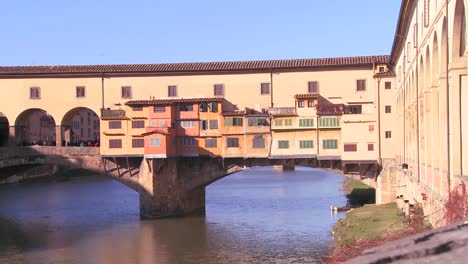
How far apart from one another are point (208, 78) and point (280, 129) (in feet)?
21.7

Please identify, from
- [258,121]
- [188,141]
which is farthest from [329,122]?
[188,141]

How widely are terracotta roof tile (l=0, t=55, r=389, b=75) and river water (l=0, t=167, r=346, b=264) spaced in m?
10.3

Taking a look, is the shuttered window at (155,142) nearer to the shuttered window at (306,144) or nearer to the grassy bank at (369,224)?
the shuttered window at (306,144)

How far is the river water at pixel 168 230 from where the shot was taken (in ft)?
91.6

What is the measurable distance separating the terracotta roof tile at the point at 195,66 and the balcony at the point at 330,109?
2.99 metres

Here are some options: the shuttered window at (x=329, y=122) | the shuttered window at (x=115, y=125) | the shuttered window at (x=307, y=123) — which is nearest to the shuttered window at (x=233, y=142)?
the shuttered window at (x=307, y=123)

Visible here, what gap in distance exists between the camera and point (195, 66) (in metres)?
42.0

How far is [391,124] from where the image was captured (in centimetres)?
3834

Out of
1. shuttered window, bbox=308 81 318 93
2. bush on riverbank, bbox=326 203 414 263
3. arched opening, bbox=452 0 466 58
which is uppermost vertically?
shuttered window, bbox=308 81 318 93

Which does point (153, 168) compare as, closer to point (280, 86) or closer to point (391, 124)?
point (280, 86)

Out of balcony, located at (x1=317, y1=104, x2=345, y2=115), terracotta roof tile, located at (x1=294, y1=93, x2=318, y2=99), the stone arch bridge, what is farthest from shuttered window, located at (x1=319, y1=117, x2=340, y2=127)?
the stone arch bridge

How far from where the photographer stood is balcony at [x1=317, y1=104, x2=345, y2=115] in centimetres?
3862

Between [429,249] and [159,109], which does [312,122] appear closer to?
[159,109]

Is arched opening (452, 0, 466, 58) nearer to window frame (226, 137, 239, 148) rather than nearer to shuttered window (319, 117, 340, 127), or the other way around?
shuttered window (319, 117, 340, 127)
